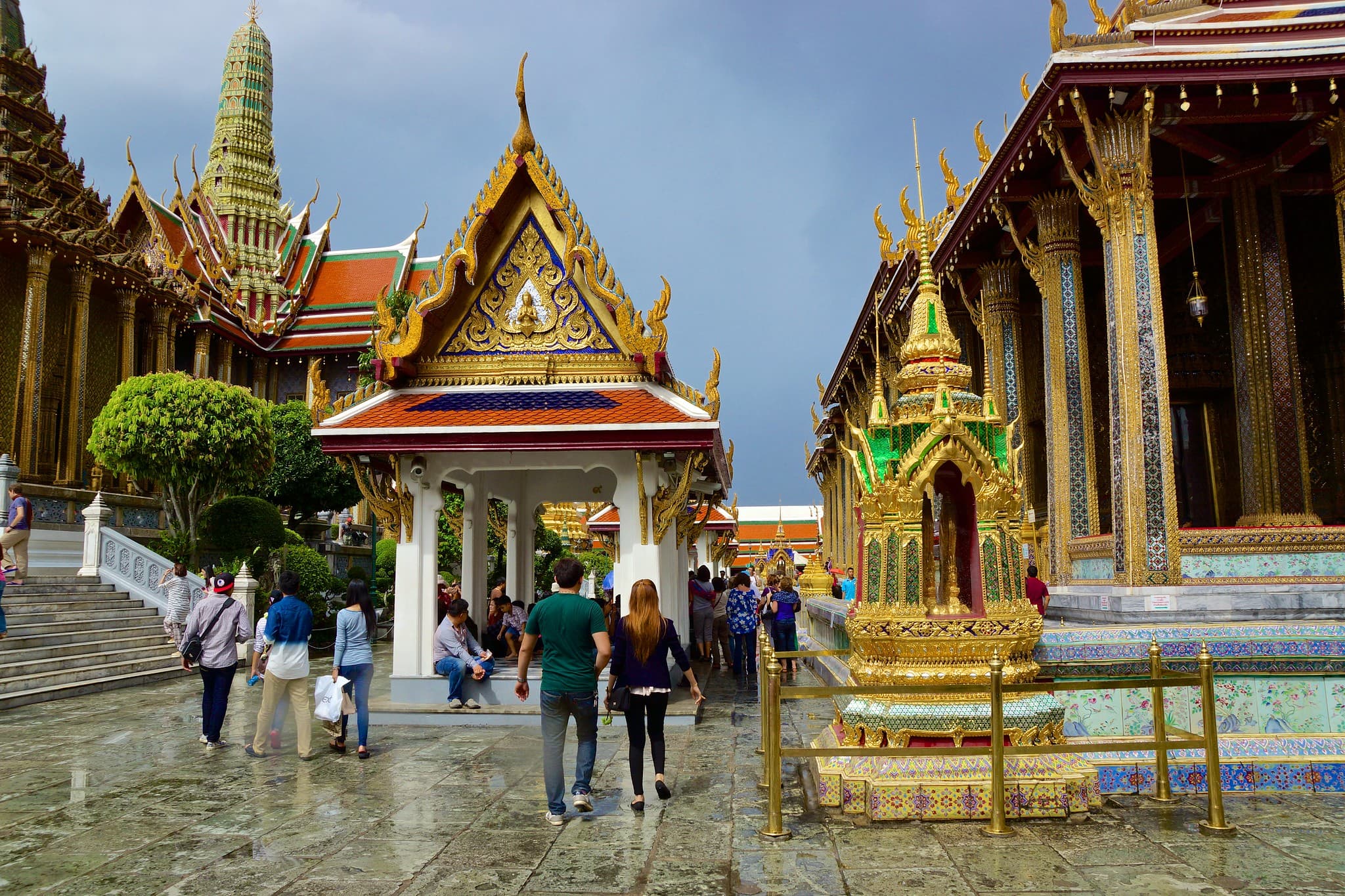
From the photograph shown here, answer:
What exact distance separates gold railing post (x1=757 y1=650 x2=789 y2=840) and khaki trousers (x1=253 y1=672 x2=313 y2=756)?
13.5 ft

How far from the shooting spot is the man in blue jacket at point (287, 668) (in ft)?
24.3

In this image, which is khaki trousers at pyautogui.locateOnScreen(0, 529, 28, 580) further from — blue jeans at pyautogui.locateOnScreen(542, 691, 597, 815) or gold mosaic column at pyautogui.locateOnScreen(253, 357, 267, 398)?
gold mosaic column at pyautogui.locateOnScreen(253, 357, 267, 398)

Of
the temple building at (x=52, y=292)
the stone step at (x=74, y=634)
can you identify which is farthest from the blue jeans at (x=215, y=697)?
the temple building at (x=52, y=292)

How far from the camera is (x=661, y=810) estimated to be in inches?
221

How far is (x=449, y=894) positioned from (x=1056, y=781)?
3357 mm

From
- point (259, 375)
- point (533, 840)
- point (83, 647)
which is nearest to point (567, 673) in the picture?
point (533, 840)

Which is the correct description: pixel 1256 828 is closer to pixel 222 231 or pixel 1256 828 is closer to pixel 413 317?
pixel 413 317

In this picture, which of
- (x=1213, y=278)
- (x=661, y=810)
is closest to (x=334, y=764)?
(x=661, y=810)

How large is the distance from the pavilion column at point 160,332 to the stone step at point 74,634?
16.4 metres

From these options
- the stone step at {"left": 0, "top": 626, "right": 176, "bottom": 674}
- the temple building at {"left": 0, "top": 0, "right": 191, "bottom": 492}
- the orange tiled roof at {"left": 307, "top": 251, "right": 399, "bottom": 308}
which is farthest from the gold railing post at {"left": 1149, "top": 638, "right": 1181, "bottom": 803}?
the orange tiled roof at {"left": 307, "top": 251, "right": 399, "bottom": 308}

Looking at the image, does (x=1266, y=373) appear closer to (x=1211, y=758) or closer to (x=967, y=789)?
(x=1211, y=758)

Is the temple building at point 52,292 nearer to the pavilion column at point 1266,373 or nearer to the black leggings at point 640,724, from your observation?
the black leggings at point 640,724

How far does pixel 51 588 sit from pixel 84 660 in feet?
9.87

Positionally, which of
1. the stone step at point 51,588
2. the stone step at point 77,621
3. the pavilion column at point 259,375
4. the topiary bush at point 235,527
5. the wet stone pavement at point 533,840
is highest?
the pavilion column at point 259,375
